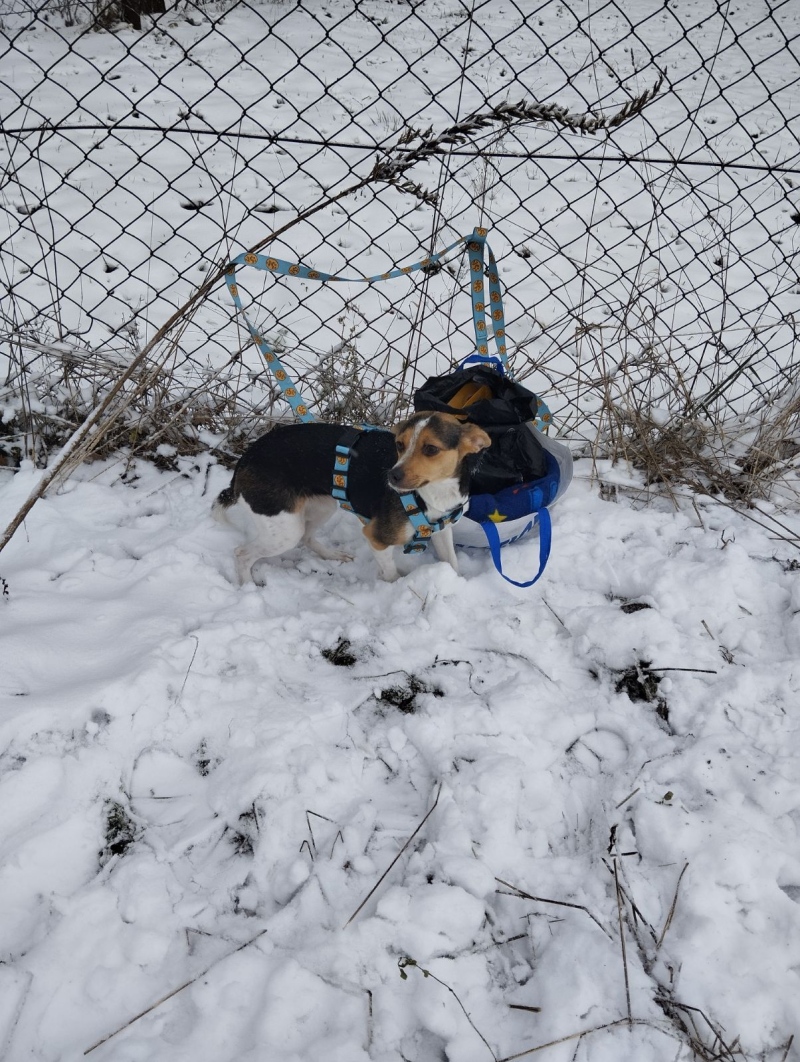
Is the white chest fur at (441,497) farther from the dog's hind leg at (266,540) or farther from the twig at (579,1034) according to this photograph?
the twig at (579,1034)

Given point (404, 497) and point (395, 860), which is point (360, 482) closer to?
point (404, 497)

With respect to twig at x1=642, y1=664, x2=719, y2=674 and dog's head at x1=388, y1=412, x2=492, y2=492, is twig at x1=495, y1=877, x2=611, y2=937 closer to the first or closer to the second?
twig at x1=642, y1=664, x2=719, y2=674

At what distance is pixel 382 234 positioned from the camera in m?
3.83

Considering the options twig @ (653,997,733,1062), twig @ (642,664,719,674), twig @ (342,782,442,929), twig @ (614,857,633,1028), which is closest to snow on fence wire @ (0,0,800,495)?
twig @ (642,664,719,674)

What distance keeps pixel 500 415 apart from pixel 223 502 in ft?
3.54

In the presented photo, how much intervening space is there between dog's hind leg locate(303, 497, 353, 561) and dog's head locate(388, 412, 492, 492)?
0.51 meters

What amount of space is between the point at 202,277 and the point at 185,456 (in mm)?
1704

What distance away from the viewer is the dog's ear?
234cm

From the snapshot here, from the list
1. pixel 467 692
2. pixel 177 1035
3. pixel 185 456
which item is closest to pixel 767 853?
pixel 467 692

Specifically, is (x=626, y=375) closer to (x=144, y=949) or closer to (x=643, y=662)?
(x=643, y=662)

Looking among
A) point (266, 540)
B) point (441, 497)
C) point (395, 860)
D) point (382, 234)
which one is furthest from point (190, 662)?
point (382, 234)

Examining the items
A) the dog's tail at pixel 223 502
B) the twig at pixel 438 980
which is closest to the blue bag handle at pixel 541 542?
the dog's tail at pixel 223 502

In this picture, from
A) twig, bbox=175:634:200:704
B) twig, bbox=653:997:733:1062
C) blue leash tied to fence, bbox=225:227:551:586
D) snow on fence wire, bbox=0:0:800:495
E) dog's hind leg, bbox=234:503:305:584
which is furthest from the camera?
snow on fence wire, bbox=0:0:800:495

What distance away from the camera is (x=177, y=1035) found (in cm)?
149
